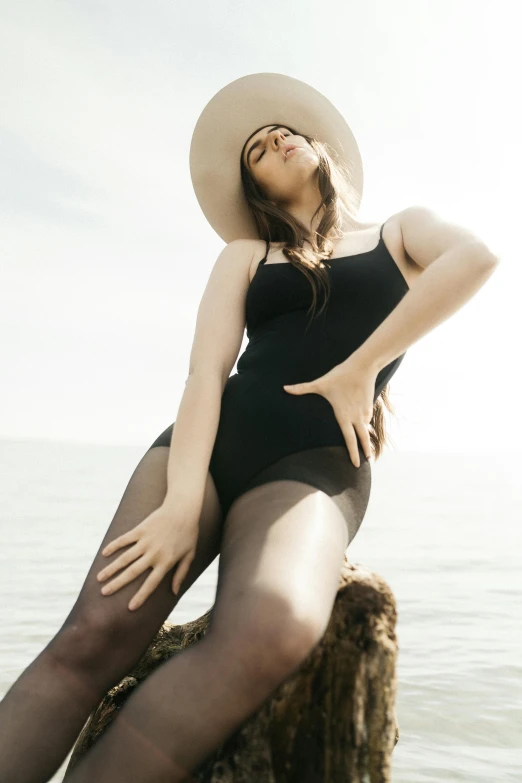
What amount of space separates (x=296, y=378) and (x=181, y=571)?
0.69m

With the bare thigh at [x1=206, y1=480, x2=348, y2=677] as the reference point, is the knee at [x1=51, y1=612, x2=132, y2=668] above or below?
Result: below

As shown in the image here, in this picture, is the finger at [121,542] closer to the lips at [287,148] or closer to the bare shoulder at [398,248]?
Result: the bare shoulder at [398,248]

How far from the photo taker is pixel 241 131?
329 centimetres

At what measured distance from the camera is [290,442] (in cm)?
202

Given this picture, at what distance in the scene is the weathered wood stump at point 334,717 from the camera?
1.79 meters

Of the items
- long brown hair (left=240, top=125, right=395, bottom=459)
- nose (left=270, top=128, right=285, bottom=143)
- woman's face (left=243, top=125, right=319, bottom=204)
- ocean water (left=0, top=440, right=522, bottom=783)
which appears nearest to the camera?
long brown hair (left=240, top=125, right=395, bottom=459)

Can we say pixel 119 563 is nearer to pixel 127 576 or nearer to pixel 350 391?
pixel 127 576

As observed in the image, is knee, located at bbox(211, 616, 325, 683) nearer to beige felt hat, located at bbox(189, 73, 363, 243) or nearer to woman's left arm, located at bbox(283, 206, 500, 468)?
woman's left arm, located at bbox(283, 206, 500, 468)

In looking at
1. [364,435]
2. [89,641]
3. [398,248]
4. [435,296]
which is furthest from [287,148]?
[89,641]

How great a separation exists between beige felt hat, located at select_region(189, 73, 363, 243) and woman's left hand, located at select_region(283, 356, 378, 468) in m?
1.25

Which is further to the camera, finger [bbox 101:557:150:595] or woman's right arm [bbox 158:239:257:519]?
woman's right arm [bbox 158:239:257:519]

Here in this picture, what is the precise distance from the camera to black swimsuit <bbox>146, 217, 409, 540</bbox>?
2.01m

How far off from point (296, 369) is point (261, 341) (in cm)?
21

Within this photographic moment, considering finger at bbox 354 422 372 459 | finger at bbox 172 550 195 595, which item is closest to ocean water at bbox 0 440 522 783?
finger at bbox 354 422 372 459
